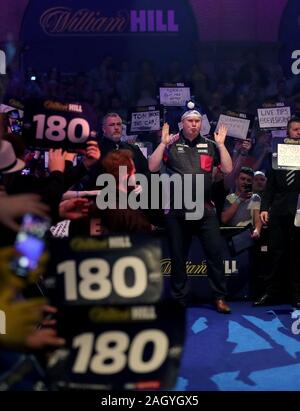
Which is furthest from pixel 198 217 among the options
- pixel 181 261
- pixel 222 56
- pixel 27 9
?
pixel 27 9

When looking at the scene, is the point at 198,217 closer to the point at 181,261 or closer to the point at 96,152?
the point at 181,261

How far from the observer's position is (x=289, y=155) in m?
5.15

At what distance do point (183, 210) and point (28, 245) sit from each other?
9.01 feet

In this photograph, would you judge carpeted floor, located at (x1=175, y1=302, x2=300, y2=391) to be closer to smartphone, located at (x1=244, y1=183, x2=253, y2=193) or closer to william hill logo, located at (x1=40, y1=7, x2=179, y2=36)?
smartphone, located at (x1=244, y1=183, x2=253, y2=193)

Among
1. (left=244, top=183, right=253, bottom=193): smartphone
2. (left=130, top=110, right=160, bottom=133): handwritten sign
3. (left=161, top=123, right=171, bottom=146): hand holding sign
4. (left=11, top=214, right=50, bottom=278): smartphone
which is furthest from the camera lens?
(left=130, top=110, right=160, bottom=133): handwritten sign

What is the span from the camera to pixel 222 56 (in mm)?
11719

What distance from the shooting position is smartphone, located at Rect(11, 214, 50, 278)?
7.95 feet

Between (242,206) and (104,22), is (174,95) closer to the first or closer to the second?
(242,206)

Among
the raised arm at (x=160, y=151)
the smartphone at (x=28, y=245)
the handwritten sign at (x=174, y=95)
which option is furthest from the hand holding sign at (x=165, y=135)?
the smartphone at (x=28, y=245)

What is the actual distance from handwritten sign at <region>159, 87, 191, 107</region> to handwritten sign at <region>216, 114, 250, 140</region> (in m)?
0.98

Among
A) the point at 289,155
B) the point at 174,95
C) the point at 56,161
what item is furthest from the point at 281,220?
the point at 56,161

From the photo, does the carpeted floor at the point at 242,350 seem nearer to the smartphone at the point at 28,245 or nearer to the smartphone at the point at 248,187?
the smartphone at the point at 248,187

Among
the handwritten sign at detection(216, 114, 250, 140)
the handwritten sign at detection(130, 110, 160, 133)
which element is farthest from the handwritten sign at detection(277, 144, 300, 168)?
the handwritten sign at detection(130, 110, 160, 133)
